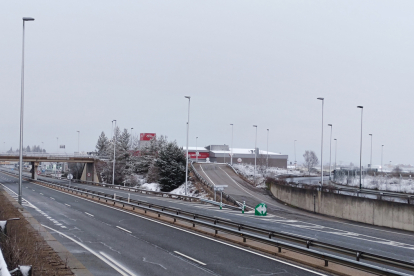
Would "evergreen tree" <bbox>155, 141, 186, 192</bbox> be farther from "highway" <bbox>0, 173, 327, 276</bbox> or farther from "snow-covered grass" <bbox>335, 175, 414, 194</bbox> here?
"highway" <bbox>0, 173, 327, 276</bbox>

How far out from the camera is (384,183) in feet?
189

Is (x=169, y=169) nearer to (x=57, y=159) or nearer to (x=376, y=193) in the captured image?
(x=57, y=159)

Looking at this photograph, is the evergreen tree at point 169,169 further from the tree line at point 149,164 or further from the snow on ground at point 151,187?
the snow on ground at point 151,187

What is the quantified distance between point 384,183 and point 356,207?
79.4ft

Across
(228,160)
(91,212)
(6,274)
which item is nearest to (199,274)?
(6,274)

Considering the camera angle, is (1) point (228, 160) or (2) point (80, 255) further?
(1) point (228, 160)

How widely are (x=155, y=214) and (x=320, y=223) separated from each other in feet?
42.7

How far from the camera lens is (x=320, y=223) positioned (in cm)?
3322

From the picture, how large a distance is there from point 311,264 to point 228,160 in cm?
12013

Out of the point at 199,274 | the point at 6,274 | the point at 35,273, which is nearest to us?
the point at 6,274

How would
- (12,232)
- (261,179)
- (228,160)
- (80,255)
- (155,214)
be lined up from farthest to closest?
(228,160), (261,179), (155,214), (80,255), (12,232)

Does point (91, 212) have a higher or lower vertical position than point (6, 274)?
lower

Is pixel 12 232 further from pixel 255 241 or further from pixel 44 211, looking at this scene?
pixel 44 211

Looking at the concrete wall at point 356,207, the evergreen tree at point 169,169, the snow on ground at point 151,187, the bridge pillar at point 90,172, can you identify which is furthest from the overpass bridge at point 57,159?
the concrete wall at point 356,207
